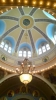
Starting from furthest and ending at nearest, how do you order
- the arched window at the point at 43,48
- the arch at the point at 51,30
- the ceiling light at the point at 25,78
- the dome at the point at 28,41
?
the arch at the point at 51,30 < the arched window at the point at 43,48 < the dome at the point at 28,41 < the ceiling light at the point at 25,78

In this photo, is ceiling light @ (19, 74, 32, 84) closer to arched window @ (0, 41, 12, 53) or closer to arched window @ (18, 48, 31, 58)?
arched window @ (18, 48, 31, 58)

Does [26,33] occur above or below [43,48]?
above

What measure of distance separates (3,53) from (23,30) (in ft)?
12.9

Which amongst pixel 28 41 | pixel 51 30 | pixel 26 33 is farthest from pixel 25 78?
pixel 51 30

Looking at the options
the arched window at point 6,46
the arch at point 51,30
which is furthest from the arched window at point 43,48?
the arched window at point 6,46

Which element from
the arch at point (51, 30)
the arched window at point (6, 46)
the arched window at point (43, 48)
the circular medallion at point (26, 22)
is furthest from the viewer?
the circular medallion at point (26, 22)

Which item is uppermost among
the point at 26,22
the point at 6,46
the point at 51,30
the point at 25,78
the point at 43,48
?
the point at 26,22

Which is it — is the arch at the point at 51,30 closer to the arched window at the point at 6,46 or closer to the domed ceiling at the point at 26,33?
the domed ceiling at the point at 26,33

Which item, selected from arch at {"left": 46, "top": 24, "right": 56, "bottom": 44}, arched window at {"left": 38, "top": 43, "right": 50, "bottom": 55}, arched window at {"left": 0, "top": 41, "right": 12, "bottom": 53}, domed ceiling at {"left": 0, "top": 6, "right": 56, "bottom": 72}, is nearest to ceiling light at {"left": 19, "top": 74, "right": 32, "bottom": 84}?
domed ceiling at {"left": 0, "top": 6, "right": 56, "bottom": 72}

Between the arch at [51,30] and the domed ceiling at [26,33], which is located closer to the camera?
the domed ceiling at [26,33]

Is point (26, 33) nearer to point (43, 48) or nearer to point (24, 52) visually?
point (24, 52)

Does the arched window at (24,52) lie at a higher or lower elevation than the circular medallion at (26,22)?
lower

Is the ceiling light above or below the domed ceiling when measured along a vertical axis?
below

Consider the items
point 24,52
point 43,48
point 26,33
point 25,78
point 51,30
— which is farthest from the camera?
point 26,33
